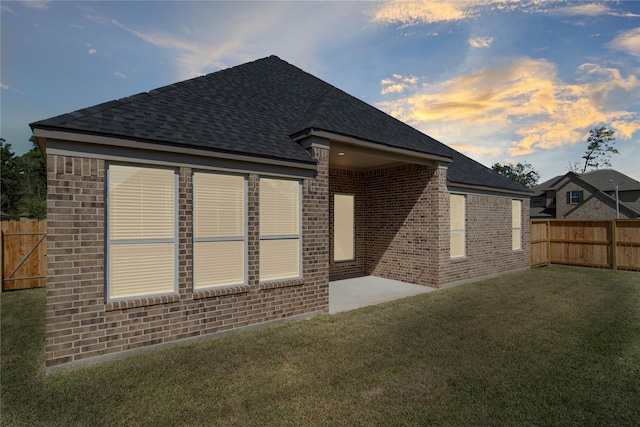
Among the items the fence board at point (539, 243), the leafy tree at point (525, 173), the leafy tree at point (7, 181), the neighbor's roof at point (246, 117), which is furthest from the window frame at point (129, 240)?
the leafy tree at point (525, 173)

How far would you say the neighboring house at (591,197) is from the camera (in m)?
31.8

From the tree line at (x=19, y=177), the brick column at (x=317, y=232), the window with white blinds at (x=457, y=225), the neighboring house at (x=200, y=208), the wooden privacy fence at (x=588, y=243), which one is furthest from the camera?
the tree line at (x=19, y=177)

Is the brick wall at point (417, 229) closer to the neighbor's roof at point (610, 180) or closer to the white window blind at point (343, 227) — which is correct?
the white window blind at point (343, 227)

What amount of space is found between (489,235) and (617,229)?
6.07 meters

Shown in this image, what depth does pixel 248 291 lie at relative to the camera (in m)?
5.82

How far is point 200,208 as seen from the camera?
5.44 m

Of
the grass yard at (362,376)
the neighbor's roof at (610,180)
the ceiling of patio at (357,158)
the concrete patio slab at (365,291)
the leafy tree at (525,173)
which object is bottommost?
the concrete patio slab at (365,291)

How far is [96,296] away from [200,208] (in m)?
2.03

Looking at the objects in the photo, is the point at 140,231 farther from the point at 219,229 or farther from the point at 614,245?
the point at 614,245

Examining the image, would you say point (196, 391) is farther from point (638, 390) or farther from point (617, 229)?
point (617, 229)

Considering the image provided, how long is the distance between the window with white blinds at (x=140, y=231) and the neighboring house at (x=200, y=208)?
0.02 meters

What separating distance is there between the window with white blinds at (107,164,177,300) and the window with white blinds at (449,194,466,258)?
8.68 metres

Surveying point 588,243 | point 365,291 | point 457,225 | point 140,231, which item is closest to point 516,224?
point 588,243

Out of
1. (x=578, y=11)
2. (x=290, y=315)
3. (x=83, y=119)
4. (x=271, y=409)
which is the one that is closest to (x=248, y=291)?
(x=290, y=315)
